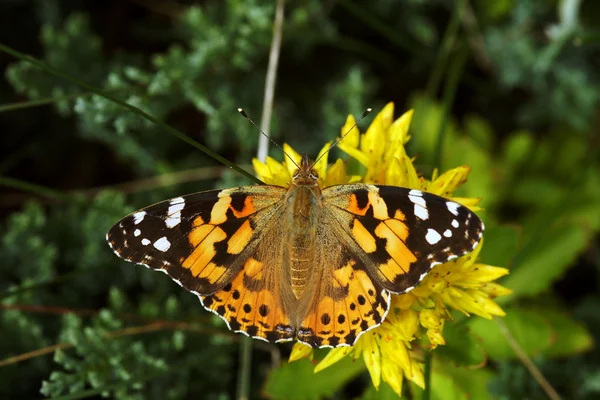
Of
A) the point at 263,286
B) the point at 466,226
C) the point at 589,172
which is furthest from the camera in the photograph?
the point at 589,172

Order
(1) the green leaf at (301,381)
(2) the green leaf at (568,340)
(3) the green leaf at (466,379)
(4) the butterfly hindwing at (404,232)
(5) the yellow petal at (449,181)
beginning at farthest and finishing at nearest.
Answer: (2) the green leaf at (568,340)
(3) the green leaf at (466,379)
(1) the green leaf at (301,381)
(5) the yellow petal at (449,181)
(4) the butterfly hindwing at (404,232)

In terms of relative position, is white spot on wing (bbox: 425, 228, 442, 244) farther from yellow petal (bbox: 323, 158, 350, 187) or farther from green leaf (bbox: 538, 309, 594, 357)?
green leaf (bbox: 538, 309, 594, 357)

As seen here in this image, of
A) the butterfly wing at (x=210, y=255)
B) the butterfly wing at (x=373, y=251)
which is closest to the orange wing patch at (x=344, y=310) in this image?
the butterfly wing at (x=373, y=251)

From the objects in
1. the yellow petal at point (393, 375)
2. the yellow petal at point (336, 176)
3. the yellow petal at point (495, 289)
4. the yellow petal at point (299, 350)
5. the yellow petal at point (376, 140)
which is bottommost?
the yellow petal at point (393, 375)

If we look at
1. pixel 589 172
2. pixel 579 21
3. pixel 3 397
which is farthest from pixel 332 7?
pixel 3 397

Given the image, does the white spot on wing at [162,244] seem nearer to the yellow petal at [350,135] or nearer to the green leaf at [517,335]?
the yellow petal at [350,135]

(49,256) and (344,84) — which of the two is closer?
(49,256)

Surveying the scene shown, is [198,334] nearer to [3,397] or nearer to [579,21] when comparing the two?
[3,397]
